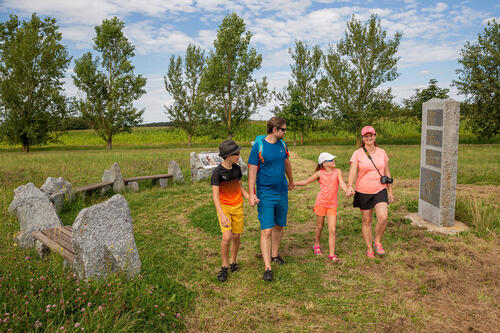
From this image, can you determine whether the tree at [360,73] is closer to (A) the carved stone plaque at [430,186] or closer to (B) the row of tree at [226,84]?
(B) the row of tree at [226,84]

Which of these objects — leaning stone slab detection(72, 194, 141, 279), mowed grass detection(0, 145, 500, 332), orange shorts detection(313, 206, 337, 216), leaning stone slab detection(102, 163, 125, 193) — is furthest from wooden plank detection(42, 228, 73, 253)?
leaning stone slab detection(102, 163, 125, 193)

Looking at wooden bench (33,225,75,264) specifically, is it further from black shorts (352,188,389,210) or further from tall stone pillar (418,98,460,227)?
tall stone pillar (418,98,460,227)

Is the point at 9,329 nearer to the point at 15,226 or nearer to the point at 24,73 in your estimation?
the point at 15,226

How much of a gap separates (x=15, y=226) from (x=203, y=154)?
275 inches

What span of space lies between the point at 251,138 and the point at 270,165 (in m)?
38.7

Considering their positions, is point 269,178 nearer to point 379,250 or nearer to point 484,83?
point 379,250

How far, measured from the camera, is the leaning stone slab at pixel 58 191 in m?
7.75

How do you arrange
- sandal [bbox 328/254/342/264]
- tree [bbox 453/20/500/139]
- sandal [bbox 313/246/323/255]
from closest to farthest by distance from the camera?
sandal [bbox 328/254/342/264], sandal [bbox 313/246/323/255], tree [bbox 453/20/500/139]

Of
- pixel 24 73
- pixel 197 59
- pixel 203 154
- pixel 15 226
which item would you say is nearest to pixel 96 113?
pixel 24 73

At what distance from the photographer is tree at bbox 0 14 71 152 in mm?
28672

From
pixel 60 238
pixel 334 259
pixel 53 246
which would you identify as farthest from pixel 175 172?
pixel 334 259

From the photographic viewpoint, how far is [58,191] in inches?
313

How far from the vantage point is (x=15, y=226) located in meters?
6.40

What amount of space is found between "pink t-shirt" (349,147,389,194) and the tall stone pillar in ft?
6.68
